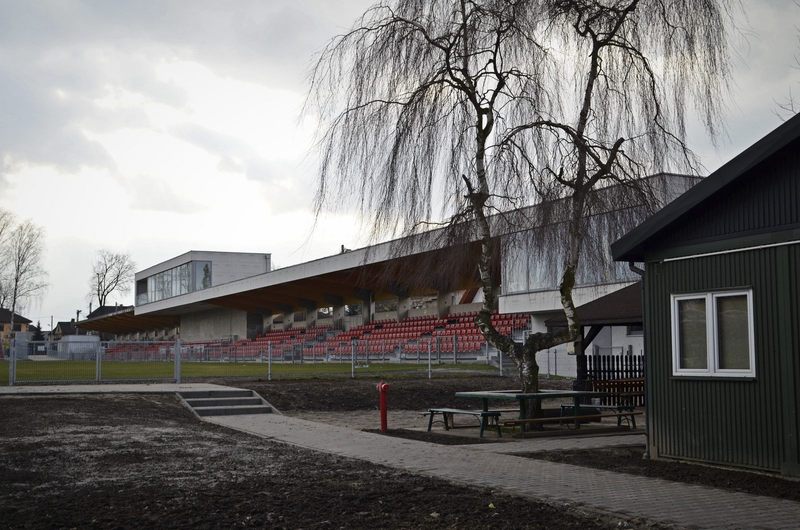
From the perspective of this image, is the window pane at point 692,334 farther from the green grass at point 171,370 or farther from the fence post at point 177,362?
the fence post at point 177,362

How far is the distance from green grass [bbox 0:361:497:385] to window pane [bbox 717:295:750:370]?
19779 mm

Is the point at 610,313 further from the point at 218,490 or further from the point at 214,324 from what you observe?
the point at 214,324

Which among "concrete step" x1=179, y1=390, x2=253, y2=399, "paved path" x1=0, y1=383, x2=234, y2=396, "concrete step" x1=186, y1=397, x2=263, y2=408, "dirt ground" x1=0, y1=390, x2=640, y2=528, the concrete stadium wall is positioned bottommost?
"dirt ground" x1=0, y1=390, x2=640, y2=528

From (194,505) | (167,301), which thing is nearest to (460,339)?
(194,505)

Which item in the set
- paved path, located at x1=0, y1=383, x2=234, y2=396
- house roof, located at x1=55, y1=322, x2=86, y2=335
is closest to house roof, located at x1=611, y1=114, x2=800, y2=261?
paved path, located at x1=0, y1=383, x2=234, y2=396

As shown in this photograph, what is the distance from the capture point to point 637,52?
15.4 metres

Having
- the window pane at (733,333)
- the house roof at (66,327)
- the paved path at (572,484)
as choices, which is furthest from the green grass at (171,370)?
the house roof at (66,327)

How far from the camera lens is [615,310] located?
797 inches

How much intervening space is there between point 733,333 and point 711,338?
287mm

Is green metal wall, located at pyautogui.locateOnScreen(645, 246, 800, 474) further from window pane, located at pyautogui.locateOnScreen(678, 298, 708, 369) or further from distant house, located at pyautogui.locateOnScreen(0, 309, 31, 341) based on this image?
distant house, located at pyautogui.locateOnScreen(0, 309, 31, 341)

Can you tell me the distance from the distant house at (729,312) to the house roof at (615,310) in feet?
22.0

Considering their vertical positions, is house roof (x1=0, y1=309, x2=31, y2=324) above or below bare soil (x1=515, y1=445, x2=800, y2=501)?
above

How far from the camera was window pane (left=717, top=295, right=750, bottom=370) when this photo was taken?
11391 millimetres

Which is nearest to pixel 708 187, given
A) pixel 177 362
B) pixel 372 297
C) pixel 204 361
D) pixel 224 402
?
pixel 224 402
